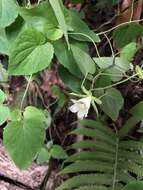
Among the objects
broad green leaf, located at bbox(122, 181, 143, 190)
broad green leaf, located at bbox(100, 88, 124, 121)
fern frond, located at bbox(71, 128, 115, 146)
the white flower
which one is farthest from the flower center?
fern frond, located at bbox(71, 128, 115, 146)

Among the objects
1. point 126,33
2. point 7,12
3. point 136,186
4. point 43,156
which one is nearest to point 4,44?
point 7,12

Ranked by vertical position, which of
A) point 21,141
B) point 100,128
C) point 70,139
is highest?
point 21,141

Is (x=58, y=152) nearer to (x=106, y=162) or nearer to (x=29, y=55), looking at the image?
(x=106, y=162)

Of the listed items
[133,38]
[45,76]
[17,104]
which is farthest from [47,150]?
[133,38]

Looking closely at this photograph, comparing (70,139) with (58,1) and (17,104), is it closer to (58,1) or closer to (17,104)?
(17,104)

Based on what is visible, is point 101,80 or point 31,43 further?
point 101,80

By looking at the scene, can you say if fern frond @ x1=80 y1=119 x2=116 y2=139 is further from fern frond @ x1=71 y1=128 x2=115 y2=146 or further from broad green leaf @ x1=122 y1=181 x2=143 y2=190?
broad green leaf @ x1=122 y1=181 x2=143 y2=190
